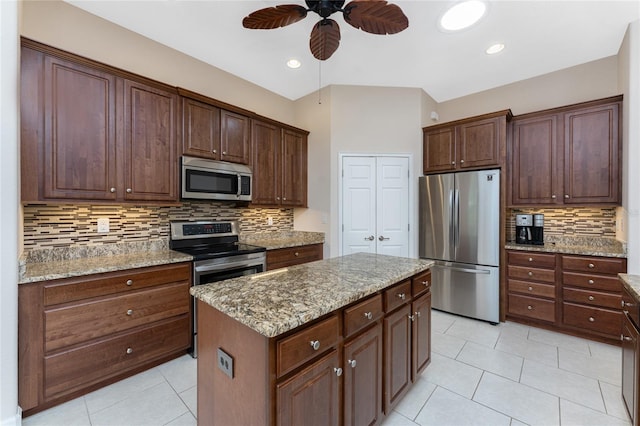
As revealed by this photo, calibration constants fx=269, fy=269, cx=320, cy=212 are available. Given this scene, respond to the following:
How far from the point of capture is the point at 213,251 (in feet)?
8.57

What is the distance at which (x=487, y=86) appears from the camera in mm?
3723

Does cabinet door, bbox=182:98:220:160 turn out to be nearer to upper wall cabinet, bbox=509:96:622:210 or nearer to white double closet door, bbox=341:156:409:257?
white double closet door, bbox=341:156:409:257

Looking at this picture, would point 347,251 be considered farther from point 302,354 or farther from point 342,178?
point 302,354

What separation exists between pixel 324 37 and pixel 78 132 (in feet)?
6.50

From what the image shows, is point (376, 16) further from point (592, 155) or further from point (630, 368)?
point (592, 155)

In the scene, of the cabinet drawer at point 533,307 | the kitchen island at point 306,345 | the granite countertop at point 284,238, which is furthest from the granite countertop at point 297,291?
the cabinet drawer at point 533,307

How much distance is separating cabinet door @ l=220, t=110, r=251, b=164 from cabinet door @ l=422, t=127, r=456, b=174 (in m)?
2.45

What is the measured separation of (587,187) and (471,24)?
2.15 m

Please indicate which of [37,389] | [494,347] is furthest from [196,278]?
[494,347]

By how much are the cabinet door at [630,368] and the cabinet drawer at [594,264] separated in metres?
1.25

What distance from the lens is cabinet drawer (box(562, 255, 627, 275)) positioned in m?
2.60

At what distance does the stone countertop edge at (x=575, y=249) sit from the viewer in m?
2.64

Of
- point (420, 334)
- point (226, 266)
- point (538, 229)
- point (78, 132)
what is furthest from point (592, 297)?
point (78, 132)

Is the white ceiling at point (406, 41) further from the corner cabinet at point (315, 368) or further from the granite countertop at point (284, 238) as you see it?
the corner cabinet at point (315, 368)
